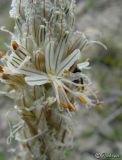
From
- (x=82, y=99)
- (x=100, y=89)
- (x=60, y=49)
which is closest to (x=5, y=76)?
(x=60, y=49)

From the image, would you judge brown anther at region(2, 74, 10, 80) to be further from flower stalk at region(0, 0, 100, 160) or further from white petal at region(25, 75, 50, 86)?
white petal at region(25, 75, 50, 86)

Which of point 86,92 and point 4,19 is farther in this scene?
point 4,19

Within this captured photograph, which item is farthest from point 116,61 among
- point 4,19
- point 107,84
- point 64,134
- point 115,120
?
point 64,134

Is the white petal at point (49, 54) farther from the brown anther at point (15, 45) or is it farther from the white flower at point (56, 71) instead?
the brown anther at point (15, 45)

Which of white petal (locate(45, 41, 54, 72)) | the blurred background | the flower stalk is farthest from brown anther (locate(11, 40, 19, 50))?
the blurred background

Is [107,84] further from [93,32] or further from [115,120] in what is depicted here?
[93,32]

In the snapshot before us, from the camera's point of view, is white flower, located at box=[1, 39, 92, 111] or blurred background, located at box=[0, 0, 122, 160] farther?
blurred background, located at box=[0, 0, 122, 160]
